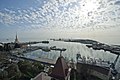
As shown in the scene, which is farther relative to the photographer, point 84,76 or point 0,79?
point 84,76

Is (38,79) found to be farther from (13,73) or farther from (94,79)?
(94,79)

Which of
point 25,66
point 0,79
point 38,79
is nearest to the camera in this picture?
point 38,79

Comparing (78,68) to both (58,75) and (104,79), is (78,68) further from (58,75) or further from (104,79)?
(58,75)

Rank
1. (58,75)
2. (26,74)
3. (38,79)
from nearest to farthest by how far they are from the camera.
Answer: (38,79), (58,75), (26,74)

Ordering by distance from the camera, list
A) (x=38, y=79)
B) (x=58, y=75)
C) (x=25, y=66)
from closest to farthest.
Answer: (x=38, y=79), (x=58, y=75), (x=25, y=66)

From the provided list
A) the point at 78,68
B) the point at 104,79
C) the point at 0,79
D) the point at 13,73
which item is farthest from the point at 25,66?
the point at 104,79

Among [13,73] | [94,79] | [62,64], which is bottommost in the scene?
[94,79]

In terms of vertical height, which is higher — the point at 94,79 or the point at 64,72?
the point at 64,72

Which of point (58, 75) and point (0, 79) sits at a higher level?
point (58, 75)

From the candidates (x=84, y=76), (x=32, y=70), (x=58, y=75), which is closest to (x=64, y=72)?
(x=58, y=75)
